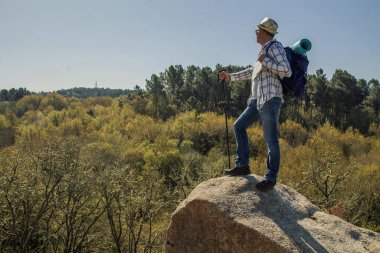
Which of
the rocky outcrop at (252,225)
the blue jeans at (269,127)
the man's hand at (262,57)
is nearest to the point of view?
the rocky outcrop at (252,225)

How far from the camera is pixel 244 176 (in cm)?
697

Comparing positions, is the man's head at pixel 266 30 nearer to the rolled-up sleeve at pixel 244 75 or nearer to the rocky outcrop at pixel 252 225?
the rolled-up sleeve at pixel 244 75

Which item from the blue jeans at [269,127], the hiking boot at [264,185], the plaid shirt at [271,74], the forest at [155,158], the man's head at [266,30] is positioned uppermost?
the man's head at [266,30]

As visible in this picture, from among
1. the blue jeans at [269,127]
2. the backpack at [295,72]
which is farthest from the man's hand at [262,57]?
the blue jeans at [269,127]

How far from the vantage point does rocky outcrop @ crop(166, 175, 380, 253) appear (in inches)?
227

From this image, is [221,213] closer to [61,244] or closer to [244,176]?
[244,176]

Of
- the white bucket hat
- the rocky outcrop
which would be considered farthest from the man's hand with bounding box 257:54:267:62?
the rocky outcrop

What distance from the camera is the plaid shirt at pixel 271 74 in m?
5.79

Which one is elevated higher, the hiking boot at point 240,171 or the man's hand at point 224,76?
the man's hand at point 224,76

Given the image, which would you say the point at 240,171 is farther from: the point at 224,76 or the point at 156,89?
the point at 156,89

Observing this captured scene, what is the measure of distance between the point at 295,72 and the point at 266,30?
2.46 feet

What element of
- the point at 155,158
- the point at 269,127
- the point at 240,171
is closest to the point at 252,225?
the point at 240,171

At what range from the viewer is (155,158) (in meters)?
41.0

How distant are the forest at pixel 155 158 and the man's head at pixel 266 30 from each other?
6.72 ft
